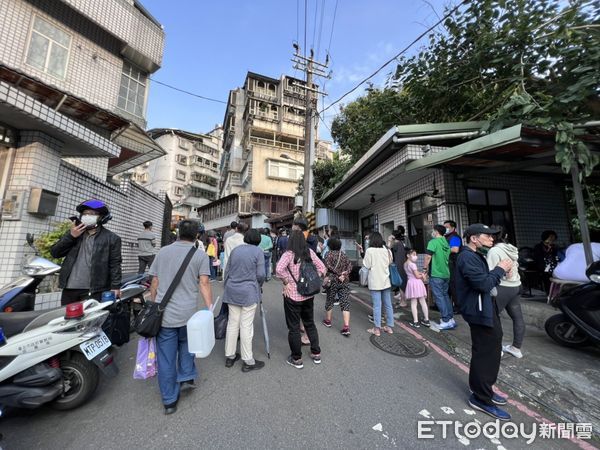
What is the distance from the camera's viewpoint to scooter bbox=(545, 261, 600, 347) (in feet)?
11.9

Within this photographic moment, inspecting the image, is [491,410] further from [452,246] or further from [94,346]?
[94,346]

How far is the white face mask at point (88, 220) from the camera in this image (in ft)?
10.4

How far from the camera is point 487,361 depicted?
2674mm

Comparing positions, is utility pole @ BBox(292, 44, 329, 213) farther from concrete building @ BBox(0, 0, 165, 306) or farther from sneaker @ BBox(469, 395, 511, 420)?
sneaker @ BBox(469, 395, 511, 420)

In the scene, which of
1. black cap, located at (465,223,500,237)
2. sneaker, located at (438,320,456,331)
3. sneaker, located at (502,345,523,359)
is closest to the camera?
black cap, located at (465,223,500,237)

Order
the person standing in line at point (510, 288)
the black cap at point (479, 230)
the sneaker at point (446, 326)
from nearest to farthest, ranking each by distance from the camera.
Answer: the black cap at point (479, 230) → the person standing in line at point (510, 288) → the sneaker at point (446, 326)

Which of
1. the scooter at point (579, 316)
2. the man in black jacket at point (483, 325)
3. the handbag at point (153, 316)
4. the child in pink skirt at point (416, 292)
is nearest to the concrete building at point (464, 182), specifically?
the child in pink skirt at point (416, 292)

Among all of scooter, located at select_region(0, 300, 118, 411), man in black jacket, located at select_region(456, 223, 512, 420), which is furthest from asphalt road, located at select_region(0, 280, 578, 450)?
scooter, located at select_region(0, 300, 118, 411)

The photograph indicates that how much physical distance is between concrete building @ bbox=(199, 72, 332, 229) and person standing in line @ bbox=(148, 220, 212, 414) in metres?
22.7

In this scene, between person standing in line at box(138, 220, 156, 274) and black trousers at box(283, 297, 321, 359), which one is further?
person standing in line at box(138, 220, 156, 274)

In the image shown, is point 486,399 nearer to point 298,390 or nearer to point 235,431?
point 298,390

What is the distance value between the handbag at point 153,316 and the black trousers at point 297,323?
1475mm

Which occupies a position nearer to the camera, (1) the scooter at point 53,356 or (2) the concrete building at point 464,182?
(1) the scooter at point 53,356

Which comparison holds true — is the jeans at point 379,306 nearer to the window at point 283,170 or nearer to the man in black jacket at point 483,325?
the man in black jacket at point 483,325
